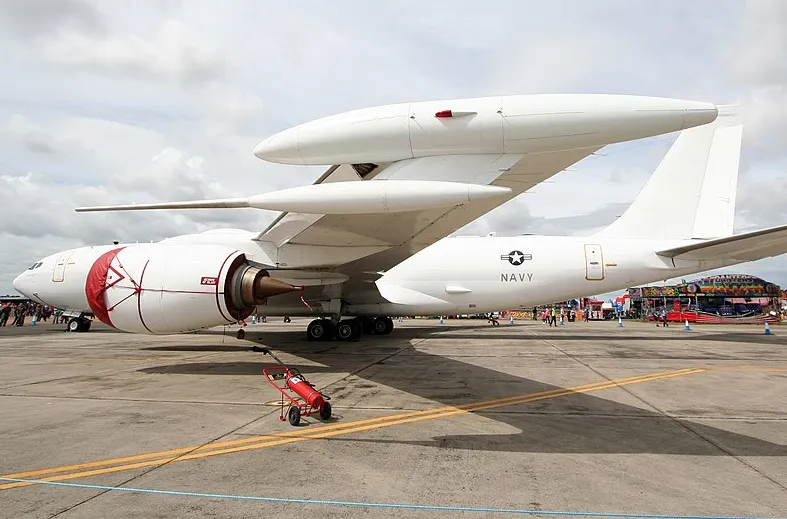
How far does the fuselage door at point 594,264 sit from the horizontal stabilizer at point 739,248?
200 cm

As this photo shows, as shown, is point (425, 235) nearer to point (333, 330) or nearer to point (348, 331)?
point (348, 331)

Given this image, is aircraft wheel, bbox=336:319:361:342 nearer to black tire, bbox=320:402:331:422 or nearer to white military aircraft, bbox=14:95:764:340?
white military aircraft, bbox=14:95:764:340

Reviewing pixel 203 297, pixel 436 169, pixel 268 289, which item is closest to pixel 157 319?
pixel 203 297

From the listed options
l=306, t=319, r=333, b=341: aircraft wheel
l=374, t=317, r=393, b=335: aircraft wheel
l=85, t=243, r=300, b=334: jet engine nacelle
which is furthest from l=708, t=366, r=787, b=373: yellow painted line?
l=374, t=317, r=393, b=335: aircraft wheel

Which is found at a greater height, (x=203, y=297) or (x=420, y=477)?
(x=203, y=297)

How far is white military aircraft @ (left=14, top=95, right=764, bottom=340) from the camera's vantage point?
5.19 meters

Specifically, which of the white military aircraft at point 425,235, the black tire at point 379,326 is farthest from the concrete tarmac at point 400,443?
the black tire at point 379,326

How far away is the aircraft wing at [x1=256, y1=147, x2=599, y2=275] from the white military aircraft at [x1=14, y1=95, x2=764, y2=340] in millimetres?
30

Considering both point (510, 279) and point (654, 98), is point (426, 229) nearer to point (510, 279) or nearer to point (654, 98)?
point (654, 98)

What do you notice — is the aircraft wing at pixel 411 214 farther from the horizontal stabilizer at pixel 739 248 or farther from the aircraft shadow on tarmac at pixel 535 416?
the horizontal stabilizer at pixel 739 248

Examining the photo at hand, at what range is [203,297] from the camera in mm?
8562

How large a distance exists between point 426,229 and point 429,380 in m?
3.06

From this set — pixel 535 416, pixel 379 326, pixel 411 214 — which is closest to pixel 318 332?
pixel 379 326

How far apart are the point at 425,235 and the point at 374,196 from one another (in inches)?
155
